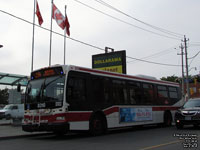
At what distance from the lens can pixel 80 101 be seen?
12.0m

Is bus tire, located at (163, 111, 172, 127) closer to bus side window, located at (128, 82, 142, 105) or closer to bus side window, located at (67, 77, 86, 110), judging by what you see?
bus side window, located at (128, 82, 142, 105)

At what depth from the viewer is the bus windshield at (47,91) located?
452 inches

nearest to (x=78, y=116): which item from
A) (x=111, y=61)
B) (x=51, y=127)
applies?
(x=51, y=127)

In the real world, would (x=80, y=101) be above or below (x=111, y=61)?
below

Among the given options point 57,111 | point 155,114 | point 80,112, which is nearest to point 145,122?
point 155,114

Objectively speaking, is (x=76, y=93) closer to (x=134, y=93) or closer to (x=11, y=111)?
(x=134, y=93)

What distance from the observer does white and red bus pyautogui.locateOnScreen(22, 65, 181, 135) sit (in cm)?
1141

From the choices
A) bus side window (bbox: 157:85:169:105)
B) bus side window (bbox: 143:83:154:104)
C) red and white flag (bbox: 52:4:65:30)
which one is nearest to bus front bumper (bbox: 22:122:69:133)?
bus side window (bbox: 143:83:154:104)

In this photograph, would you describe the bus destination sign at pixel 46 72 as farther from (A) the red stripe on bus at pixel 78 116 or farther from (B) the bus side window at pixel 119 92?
(B) the bus side window at pixel 119 92

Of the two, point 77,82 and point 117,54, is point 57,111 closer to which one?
point 77,82

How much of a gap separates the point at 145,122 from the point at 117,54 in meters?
11.6

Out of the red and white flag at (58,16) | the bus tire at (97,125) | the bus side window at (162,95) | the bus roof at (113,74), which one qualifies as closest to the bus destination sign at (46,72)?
the bus roof at (113,74)

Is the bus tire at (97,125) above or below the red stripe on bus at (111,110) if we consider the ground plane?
below

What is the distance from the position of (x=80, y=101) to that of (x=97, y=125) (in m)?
1.64
